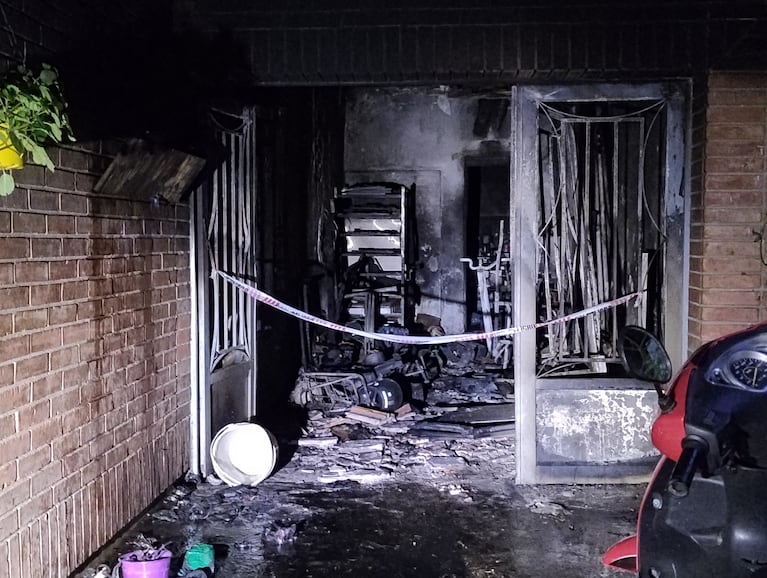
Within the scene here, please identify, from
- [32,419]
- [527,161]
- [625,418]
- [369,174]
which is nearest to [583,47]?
[527,161]

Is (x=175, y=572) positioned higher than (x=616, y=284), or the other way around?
(x=616, y=284)

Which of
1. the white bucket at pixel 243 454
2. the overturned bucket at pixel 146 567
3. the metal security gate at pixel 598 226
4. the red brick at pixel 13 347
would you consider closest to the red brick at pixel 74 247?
the red brick at pixel 13 347

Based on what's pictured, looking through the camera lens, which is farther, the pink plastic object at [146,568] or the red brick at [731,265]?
the red brick at [731,265]

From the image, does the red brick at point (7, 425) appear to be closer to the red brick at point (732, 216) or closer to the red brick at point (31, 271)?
the red brick at point (31, 271)

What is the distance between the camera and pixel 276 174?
7.29 metres

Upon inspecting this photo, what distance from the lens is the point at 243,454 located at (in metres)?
5.05

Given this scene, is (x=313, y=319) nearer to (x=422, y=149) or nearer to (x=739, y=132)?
(x=739, y=132)

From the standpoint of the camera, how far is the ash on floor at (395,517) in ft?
12.4

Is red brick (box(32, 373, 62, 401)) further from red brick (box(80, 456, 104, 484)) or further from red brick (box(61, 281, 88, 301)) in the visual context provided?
red brick (box(80, 456, 104, 484))

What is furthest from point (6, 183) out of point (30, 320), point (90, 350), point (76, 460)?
point (76, 460)

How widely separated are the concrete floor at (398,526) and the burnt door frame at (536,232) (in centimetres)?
15

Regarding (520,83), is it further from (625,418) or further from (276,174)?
(276,174)

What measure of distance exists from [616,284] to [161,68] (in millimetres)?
3162

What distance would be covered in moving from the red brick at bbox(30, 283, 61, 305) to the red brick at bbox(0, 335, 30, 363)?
0.17 m
